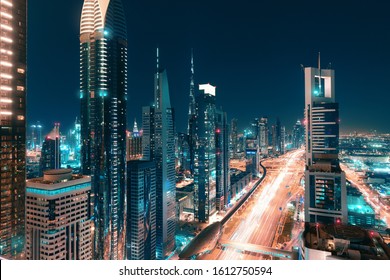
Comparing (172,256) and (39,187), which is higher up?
(39,187)

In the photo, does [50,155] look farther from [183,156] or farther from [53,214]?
[183,156]

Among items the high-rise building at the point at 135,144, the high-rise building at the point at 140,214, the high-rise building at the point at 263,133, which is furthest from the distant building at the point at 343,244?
the high-rise building at the point at 263,133

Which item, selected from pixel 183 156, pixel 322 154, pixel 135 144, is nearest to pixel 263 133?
pixel 183 156

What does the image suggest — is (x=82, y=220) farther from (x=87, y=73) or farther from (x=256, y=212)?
(x=256, y=212)

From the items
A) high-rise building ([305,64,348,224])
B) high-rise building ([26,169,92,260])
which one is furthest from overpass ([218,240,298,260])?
high-rise building ([26,169,92,260])
